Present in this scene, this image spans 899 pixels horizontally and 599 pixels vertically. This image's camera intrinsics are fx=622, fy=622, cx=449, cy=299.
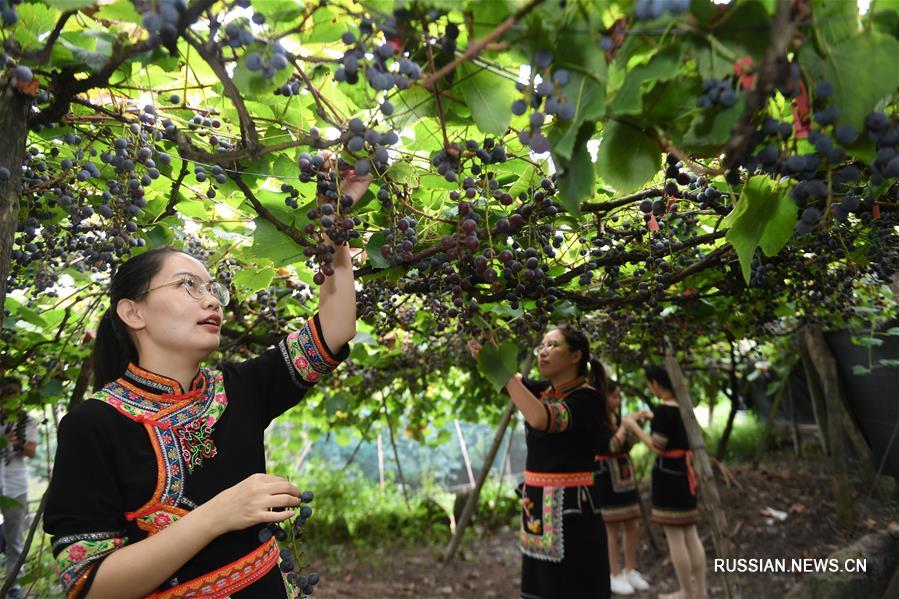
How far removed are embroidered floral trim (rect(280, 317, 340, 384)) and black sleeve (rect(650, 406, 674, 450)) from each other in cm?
389

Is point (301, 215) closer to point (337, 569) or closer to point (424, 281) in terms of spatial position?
point (424, 281)

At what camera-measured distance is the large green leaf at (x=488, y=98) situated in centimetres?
105

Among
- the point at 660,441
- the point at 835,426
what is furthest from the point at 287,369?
the point at 835,426

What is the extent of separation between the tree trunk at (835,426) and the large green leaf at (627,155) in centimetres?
539

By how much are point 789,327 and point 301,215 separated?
20.9 feet

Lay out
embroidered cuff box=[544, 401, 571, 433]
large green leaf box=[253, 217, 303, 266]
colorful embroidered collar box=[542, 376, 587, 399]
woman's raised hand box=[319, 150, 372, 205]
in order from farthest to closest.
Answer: colorful embroidered collar box=[542, 376, 587, 399]
embroidered cuff box=[544, 401, 571, 433]
large green leaf box=[253, 217, 303, 266]
woman's raised hand box=[319, 150, 372, 205]

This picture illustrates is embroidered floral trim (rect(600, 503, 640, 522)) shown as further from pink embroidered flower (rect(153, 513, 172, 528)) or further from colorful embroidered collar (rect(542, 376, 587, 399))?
pink embroidered flower (rect(153, 513, 172, 528))

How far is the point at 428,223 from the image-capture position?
1.65 metres

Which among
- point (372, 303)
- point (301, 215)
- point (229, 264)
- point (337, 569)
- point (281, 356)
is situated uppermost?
point (229, 264)

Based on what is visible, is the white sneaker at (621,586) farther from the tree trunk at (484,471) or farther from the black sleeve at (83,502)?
the black sleeve at (83,502)

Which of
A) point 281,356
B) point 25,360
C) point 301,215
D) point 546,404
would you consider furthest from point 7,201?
point 546,404

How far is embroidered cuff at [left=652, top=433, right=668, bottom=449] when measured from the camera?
192 inches

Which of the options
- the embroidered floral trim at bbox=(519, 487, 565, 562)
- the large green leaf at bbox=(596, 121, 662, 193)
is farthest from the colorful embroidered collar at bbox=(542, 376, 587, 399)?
the large green leaf at bbox=(596, 121, 662, 193)

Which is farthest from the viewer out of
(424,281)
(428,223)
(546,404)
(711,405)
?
(711,405)
